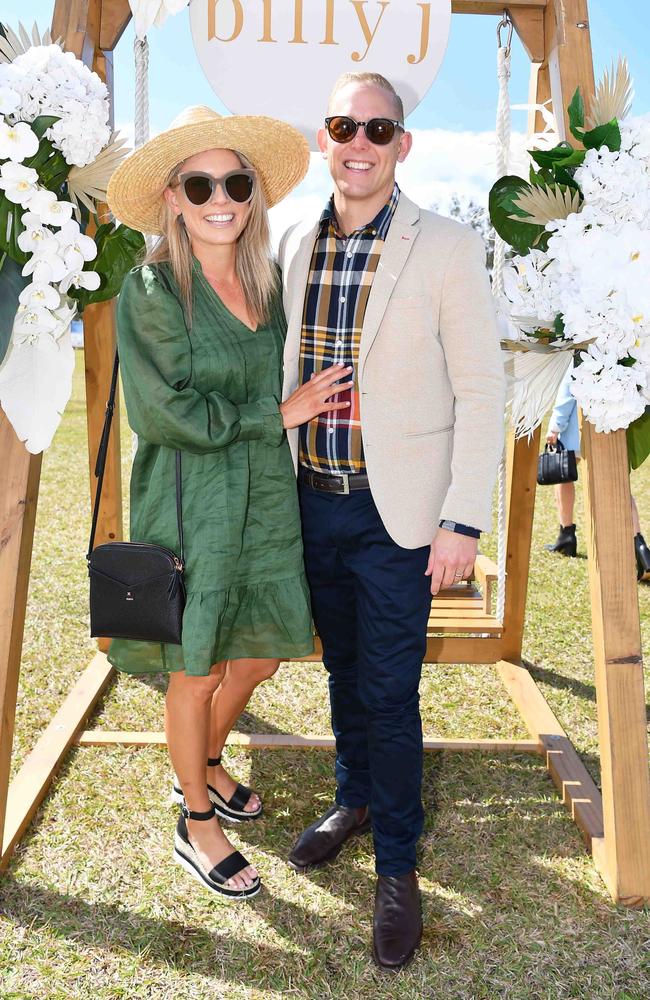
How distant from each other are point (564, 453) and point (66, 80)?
3.90 metres

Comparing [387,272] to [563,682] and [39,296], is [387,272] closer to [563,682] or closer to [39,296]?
[39,296]

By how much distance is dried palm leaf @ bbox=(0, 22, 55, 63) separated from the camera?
7.84ft

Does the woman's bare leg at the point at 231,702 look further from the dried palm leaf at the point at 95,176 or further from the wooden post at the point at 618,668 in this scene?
the dried palm leaf at the point at 95,176

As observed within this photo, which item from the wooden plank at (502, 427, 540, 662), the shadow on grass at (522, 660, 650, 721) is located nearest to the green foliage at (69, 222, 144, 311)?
the wooden plank at (502, 427, 540, 662)

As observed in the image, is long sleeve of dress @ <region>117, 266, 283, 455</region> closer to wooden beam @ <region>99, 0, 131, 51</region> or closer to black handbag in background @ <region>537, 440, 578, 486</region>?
wooden beam @ <region>99, 0, 131, 51</region>

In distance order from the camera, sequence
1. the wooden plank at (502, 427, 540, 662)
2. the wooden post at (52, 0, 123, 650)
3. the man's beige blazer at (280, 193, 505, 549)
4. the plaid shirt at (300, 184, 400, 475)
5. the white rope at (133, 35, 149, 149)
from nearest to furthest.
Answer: the man's beige blazer at (280, 193, 505, 549), the plaid shirt at (300, 184, 400, 475), the wooden post at (52, 0, 123, 650), the white rope at (133, 35, 149, 149), the wooden plank at (502, 427, 540, 662)

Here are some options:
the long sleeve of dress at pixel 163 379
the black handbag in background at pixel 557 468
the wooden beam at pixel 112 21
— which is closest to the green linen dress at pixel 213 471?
the long sleeve of dress at pixel 163 379

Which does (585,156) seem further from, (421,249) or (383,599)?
(383,599)

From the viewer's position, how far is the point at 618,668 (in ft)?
8.38

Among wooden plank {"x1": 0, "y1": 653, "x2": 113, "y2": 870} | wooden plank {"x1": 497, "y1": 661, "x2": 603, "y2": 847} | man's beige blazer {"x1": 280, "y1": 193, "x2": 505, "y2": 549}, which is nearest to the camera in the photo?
man's beige blazer {"x1": 280, "y1": 193, "x2": 505, "y2": 549}

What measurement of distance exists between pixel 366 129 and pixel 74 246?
836 mm

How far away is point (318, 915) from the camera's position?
2.49m

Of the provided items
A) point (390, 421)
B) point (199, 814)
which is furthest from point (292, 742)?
point (390, 421)

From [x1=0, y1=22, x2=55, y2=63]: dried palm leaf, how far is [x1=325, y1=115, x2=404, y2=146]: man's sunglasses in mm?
911
